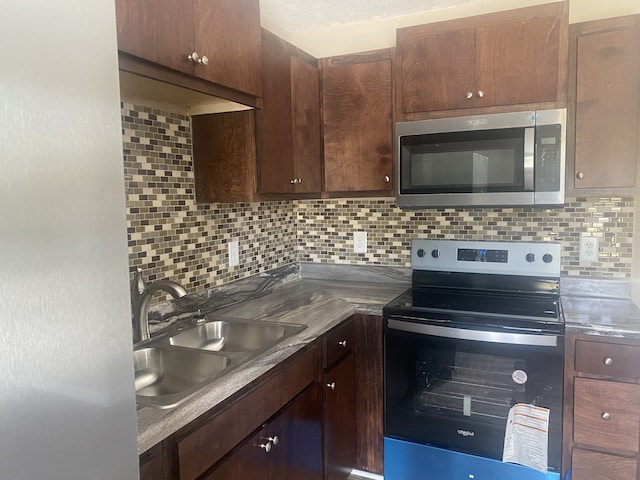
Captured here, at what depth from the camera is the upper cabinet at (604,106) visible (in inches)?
75.1

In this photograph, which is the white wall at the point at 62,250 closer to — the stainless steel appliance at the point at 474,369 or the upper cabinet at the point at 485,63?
the stainless steel appliance at the point at 474,369

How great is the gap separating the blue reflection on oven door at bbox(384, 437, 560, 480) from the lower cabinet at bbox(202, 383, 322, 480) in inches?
16.3

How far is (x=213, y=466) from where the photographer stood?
1.25 m

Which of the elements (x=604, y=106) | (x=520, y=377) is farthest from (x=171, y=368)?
(x=604, y=106)

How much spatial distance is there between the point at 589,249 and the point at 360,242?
116 cm

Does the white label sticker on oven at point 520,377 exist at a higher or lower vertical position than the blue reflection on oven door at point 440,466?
higher

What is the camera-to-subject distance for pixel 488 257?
2.36 m

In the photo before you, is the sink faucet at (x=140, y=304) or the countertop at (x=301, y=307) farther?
the sink faucet at (x=140, y=304)

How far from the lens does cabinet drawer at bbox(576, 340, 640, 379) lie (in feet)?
5.64

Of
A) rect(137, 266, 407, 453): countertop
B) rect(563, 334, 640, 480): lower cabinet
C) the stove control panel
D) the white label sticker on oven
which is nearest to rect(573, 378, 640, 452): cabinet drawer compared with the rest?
rect(563, 334, 640, 480): lower cabinet

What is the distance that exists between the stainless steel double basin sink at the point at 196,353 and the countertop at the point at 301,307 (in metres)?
0.05

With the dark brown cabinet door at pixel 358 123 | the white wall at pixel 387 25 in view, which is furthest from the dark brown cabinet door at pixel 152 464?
the white wall at pixel 387 25

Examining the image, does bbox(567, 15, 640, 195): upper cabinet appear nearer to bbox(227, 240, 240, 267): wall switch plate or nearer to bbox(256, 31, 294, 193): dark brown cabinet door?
bbox(256, 31, 294, 193): dark brown cabinet door

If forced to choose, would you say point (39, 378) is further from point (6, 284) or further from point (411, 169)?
point (411, 169)
